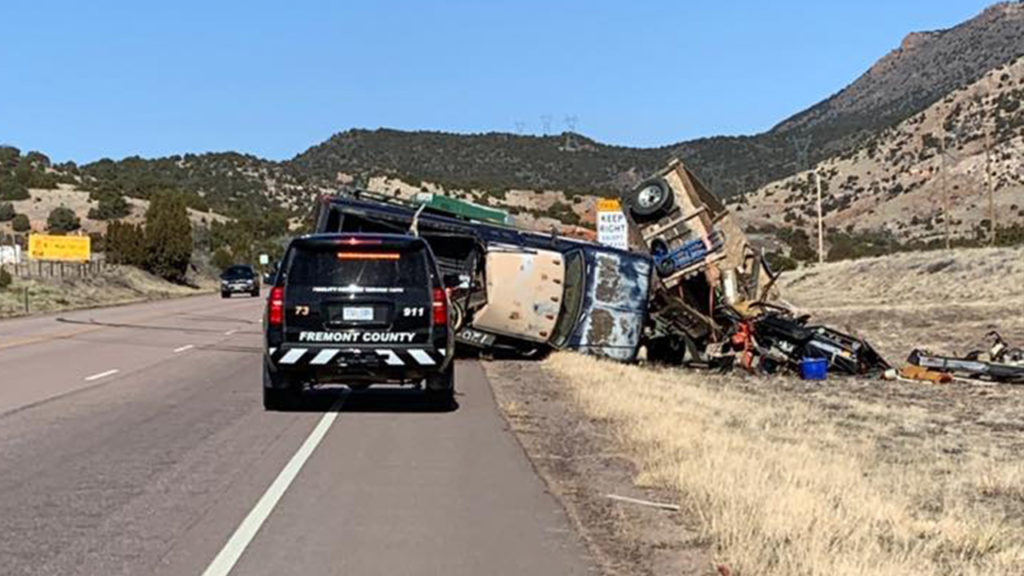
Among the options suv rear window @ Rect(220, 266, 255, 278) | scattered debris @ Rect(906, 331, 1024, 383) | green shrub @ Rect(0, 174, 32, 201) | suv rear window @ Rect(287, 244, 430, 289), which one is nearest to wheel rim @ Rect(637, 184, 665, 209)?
scattered debris @ Rect(906, 331, 1024, 383)

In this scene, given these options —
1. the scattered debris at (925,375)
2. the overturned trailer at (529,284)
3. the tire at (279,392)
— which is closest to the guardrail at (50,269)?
the overturned trailer at (529,284)

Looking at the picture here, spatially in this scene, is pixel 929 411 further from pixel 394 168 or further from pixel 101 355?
pixel 394 168

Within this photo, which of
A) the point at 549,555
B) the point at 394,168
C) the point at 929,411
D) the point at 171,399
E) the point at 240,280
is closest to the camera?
the point at 549,555

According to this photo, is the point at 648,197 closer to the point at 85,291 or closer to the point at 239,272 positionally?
the point at 239,272

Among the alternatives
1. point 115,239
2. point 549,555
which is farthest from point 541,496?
point 115,239

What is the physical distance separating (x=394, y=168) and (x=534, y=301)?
120 metres

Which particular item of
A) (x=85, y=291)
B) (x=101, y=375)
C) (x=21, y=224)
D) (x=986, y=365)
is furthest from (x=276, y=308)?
(x=21, y=224)

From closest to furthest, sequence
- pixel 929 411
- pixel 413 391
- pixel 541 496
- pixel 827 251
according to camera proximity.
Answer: pixel 541 496, pixel 413 391, pixel 929 411, pixel 827 251

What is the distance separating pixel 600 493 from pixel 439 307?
499 cm

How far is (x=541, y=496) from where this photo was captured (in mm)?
9867

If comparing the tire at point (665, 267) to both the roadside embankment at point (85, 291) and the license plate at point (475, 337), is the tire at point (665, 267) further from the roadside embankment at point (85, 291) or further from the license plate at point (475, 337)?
the roadside embankment at point (85, 291)

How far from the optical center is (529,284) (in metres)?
24.4

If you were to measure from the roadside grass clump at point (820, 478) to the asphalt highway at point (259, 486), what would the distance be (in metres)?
1.22

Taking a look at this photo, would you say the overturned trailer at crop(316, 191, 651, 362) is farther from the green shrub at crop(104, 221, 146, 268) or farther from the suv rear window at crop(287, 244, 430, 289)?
the green shrub at crop(104, 221, 146, 268)
